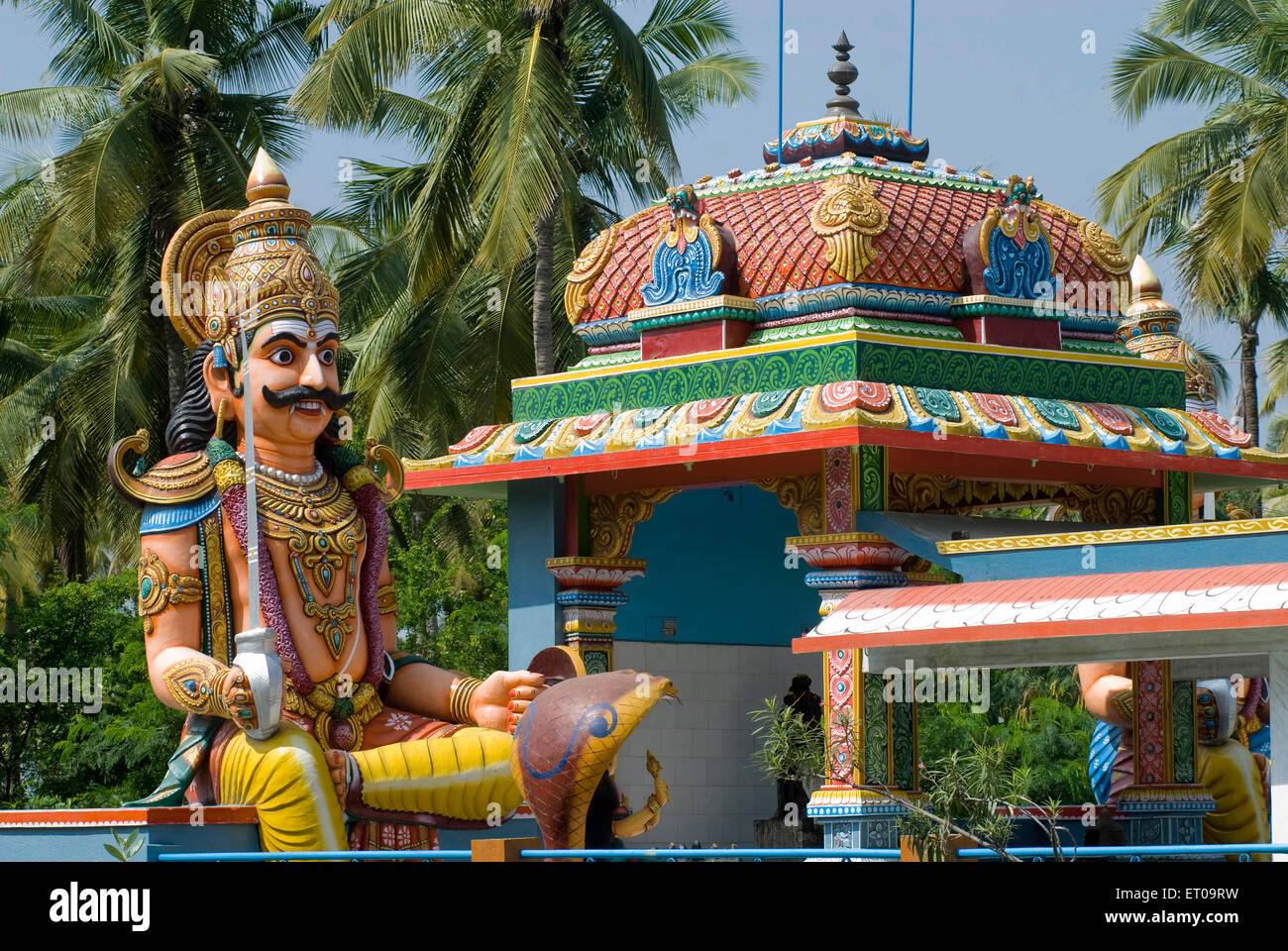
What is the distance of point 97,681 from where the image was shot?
22.2 meters

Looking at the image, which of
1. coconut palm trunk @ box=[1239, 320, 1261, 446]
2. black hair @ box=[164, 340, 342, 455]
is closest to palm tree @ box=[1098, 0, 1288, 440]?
coconut palm trunk @ box=[1239, 320, 1261, 446]

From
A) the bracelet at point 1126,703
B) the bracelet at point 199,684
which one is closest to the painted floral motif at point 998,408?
the bracelet at point 1126,703

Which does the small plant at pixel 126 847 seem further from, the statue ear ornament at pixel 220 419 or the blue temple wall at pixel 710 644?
the blue temple wall at pixel 710 644

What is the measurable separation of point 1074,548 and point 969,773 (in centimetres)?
260

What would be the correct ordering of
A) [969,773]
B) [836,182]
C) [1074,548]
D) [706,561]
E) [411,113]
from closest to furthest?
1. [969,773]
2. [1074,548]
3. [836,182]
4. [706,561]
5. [411,113]

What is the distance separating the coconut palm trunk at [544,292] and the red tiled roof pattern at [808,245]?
17.0ft

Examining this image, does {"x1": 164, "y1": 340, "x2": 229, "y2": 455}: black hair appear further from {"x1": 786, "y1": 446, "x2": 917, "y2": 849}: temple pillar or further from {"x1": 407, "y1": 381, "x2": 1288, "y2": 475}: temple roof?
{"x1": 786, "y1": 446, "x2": 917, "y2": 849}: temple pillar

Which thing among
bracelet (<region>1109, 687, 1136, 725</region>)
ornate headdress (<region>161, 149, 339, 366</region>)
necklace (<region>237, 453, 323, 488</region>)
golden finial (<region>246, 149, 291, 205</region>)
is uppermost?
golden finial (<region>246, 149, 291, 205</region>)

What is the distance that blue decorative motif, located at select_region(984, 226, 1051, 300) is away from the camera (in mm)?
15414

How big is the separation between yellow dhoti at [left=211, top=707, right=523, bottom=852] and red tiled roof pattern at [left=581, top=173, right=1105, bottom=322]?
3.64m

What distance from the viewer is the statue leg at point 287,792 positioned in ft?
43.4

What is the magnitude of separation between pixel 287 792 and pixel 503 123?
900 centimetres
